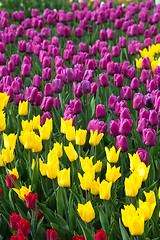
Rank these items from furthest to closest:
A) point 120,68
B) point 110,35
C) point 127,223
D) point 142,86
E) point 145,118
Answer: point 110,35 < point 142,86 < point 120,68 < point 145,118 < point 127,223

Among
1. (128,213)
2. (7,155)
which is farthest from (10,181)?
(128,213)

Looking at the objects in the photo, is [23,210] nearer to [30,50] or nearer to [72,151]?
[72,151]

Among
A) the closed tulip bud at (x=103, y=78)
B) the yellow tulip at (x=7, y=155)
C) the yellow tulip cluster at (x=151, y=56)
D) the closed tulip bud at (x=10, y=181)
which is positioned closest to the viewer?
the closed tulip bud at (x=10, y=181)

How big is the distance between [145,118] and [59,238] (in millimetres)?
966

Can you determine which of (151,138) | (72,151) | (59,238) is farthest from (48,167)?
(151,138)

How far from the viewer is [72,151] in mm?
2350

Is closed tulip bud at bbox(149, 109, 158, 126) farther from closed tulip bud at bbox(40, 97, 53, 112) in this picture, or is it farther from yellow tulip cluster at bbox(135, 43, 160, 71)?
yellow tulip cluster at bbox(135, 43, 160, 71)

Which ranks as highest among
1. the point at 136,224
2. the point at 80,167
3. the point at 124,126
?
the point at 124,126

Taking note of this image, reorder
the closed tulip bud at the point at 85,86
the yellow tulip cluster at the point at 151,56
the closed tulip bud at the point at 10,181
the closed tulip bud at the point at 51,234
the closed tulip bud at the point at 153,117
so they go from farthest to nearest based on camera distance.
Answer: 1. the yellow tulip cluster at the point at 151,56
2. the closed tulip bud at the point at 85,86
3. the closed tulip bud at the point at 153,117
4. the closed tulip bud at the point at 10,181
5. the closed tulip bud at the point at 51,234

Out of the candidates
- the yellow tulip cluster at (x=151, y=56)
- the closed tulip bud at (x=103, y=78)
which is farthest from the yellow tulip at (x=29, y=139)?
the yellow tulip cluster at (x=151, y=56)

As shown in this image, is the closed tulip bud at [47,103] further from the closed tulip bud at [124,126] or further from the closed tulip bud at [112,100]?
the closed tulip bud at [124,126]

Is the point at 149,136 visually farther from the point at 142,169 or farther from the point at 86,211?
the point at 86,211

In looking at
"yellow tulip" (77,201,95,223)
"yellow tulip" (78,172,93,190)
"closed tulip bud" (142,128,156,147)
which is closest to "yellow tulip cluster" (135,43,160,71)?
"closed tulip bud" (142,128,156,147)

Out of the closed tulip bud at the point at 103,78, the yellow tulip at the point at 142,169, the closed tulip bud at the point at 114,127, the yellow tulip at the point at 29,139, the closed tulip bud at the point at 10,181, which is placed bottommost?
the closed tulip bud at the point at 10,181
